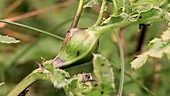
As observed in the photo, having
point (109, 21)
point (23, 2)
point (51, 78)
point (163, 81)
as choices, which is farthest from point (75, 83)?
point (23, 2)

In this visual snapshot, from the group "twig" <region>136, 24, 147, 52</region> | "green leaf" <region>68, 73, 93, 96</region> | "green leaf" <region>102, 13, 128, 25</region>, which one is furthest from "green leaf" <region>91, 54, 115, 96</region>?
"twig" <region>136, 24, 147, 52</region>

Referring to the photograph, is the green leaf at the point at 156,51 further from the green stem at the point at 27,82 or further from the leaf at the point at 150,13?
the green stem at the point at 27,82

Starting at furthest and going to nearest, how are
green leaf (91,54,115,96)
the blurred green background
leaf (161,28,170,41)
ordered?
the blurred green background
leaf (161,28,170,41)
green leaf (91,54,115,96)

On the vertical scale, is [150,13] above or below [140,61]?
above

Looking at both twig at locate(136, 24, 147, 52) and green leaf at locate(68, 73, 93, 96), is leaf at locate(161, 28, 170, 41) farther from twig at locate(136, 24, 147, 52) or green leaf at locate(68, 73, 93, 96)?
twig at locate(136, 24, 147, 52)

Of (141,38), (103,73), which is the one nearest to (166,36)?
(103,73)

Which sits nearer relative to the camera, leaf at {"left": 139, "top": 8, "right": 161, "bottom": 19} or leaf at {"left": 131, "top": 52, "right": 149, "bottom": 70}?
leaf at {"left": 131, "top": 52, "right": 149, "bottom": 70}

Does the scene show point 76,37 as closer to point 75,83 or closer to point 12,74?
point 75,83

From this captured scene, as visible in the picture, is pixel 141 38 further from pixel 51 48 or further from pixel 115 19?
pixel 115 19
